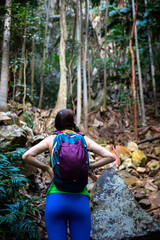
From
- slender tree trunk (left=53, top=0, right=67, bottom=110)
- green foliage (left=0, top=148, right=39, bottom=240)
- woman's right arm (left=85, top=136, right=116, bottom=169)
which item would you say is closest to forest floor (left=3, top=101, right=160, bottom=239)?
woman's right arm (left=85, top=136, right=116, bottom=169)

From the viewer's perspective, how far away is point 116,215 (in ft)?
10.7

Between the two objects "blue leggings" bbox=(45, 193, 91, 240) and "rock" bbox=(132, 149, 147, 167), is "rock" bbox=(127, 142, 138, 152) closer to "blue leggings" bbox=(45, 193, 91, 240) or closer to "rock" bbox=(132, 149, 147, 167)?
"rock" bbox=(132, 149, 147, 167)

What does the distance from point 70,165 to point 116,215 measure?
2.34 m

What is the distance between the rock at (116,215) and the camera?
9.79ft

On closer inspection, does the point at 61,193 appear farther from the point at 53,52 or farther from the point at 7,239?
the point at 53,52

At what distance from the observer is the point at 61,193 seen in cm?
154

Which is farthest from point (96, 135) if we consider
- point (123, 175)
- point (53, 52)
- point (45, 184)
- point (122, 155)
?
point (53, 52)

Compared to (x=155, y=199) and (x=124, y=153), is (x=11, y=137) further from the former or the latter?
(x=124, y=153)

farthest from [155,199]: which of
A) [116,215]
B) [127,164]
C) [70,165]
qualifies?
[70,165]

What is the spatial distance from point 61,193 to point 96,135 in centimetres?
894

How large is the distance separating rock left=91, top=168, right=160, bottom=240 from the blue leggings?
1771 millimetres

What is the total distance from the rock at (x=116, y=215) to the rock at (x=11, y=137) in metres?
2.25

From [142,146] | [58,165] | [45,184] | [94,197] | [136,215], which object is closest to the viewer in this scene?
[58,165]

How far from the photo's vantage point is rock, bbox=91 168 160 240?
298cm
